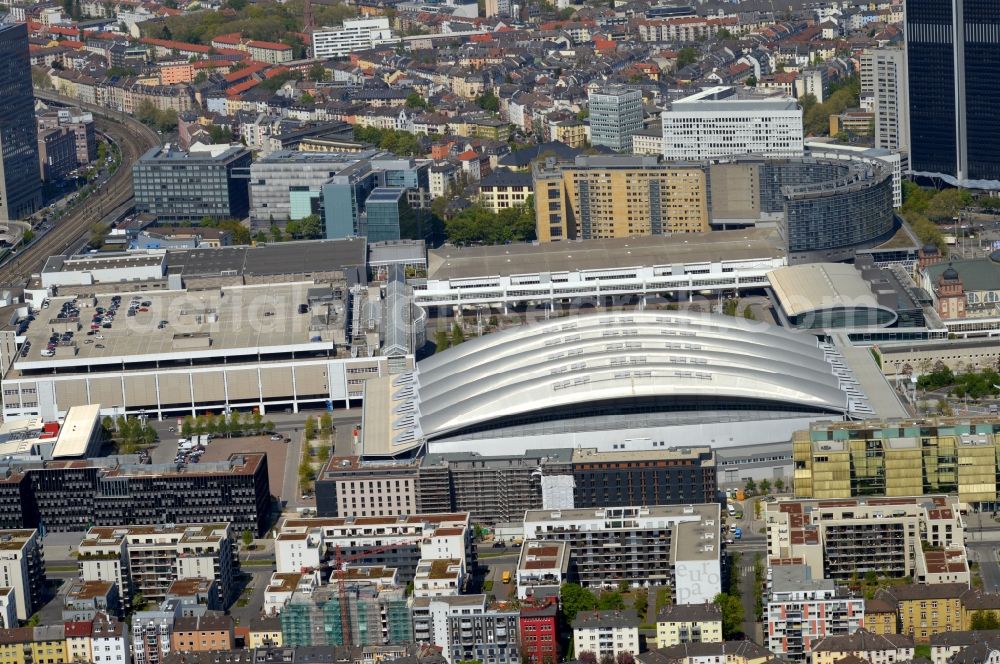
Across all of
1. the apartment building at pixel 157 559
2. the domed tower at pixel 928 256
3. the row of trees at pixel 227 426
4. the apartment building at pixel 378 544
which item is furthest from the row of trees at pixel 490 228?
the apartment building at pixel 378 544

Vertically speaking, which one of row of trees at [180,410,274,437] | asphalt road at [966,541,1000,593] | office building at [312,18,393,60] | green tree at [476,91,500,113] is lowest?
asphalt road at [966,541,1000,593]

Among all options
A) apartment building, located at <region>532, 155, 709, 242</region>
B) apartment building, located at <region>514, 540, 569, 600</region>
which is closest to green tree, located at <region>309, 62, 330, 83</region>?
apartment building, located at <region>532, 155, 709, 242</region>

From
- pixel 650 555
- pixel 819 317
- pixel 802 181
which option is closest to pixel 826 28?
pixel 802 181

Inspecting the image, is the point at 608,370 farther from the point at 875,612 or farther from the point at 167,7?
the point at 167,7

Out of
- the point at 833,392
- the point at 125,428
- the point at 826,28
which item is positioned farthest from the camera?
the point at 826,28

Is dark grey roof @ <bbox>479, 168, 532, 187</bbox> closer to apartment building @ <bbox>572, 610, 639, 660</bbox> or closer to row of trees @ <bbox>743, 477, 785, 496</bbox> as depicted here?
row of trees @ <bbox>743, 477, 785, 496</bbox>
